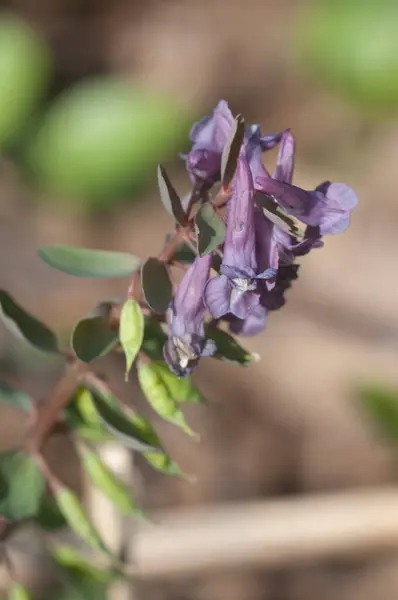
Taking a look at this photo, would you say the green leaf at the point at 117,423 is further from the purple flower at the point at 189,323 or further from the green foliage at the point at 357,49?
the green foliage at the point at 357,49

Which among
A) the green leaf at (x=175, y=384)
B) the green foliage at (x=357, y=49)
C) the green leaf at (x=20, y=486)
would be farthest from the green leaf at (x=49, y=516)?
the green foliage at (x=357, y=49)

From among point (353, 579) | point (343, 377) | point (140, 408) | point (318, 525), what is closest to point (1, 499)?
point (318, 525)

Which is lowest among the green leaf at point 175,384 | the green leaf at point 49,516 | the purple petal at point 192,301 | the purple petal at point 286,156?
the green leaf at point 49,516

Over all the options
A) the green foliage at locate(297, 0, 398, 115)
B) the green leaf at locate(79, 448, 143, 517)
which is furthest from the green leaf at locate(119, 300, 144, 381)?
the green foliage at locate(297, 0, 398, 115)

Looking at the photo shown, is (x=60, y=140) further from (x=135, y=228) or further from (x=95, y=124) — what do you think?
(x=135, y=228)

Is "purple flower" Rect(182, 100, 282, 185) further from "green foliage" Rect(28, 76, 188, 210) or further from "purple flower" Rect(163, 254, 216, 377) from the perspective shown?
"green foliage" Rect(28, 76, 188, 210)

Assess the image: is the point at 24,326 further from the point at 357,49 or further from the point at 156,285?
the point at 357,49
